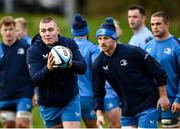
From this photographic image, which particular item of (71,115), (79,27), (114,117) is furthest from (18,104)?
(71,115)

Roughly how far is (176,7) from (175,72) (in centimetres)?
1982

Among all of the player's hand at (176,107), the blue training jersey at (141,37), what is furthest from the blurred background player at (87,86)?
the player's hand at (176,107)

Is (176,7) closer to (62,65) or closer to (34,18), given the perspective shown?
(34,18)

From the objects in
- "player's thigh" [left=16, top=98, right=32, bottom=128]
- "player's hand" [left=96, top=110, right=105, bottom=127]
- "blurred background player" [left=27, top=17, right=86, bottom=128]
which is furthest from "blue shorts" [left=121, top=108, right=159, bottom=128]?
"player's thigh" [left=16, top=98, right=32, bottom=128]

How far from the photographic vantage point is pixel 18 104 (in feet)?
54.2

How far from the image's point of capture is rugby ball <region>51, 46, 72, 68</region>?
12492 millimetres

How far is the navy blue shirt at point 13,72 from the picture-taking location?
16297mm

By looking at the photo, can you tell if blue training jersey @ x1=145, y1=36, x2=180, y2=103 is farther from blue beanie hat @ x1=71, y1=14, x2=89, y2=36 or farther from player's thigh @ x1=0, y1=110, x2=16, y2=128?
player's thigh @ x1=0, y1=110, x2=16, y2=128

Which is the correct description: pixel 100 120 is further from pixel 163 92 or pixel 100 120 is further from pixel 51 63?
pixel 51 63

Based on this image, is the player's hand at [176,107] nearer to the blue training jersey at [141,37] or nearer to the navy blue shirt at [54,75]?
the navy blue shirt at [54,75]

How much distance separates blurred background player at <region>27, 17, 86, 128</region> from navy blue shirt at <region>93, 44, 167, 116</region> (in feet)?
1.43

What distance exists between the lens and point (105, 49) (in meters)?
13.0

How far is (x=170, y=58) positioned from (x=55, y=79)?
2.10 metres

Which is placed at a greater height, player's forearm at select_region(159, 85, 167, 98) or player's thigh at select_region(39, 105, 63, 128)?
player's forearm at select_region(159, 85, 167, 98)
